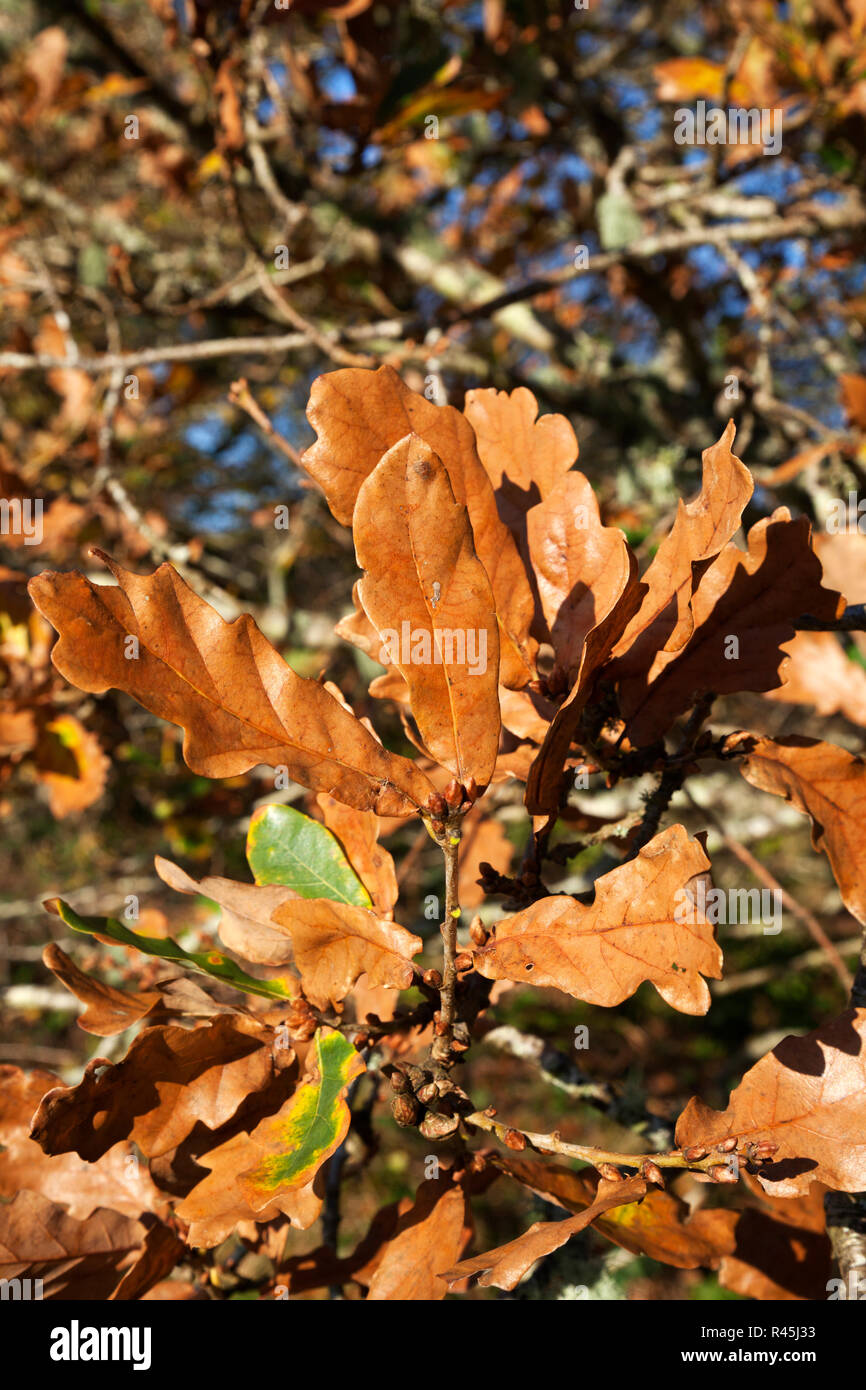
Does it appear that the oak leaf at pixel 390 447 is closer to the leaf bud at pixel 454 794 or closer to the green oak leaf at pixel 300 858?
the leaf bud at pixel 454 794

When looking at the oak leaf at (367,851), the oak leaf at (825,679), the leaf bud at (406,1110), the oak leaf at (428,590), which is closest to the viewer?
the oak leaf at (428,590)

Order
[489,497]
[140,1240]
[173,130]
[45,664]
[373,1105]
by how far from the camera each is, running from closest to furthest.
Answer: [489,497] → [140,1240] → [373,1105] → [45,664] → [173,130]

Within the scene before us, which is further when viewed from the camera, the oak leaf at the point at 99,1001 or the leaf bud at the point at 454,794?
the oak leaf at the point at 99,1001

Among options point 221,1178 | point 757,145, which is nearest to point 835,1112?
point 221,1178

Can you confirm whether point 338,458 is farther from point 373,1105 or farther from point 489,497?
point 373,1105

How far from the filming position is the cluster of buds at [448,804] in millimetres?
604

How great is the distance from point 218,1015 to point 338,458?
0.46 meters

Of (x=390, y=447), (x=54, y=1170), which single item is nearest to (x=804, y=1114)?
(x=390, y=447)

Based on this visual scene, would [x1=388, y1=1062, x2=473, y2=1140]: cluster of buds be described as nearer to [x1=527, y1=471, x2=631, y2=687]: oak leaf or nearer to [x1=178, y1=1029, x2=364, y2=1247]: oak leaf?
[x1=178, y1=1029, x2=364, y2=1247]: oak leaf

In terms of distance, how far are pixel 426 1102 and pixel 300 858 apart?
24 centimetres

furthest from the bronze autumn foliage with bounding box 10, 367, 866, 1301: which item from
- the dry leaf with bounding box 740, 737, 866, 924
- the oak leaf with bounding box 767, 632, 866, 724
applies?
the oak leaf with bounding box 767, 632, 866, 724

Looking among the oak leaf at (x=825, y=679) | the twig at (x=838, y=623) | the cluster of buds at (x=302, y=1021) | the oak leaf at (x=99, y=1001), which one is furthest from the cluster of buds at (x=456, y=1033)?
the oak leaf at (x=825, y=679)

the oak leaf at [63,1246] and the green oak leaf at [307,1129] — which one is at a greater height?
the green oak leaf at [307,1129]

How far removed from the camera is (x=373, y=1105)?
3.52ft
